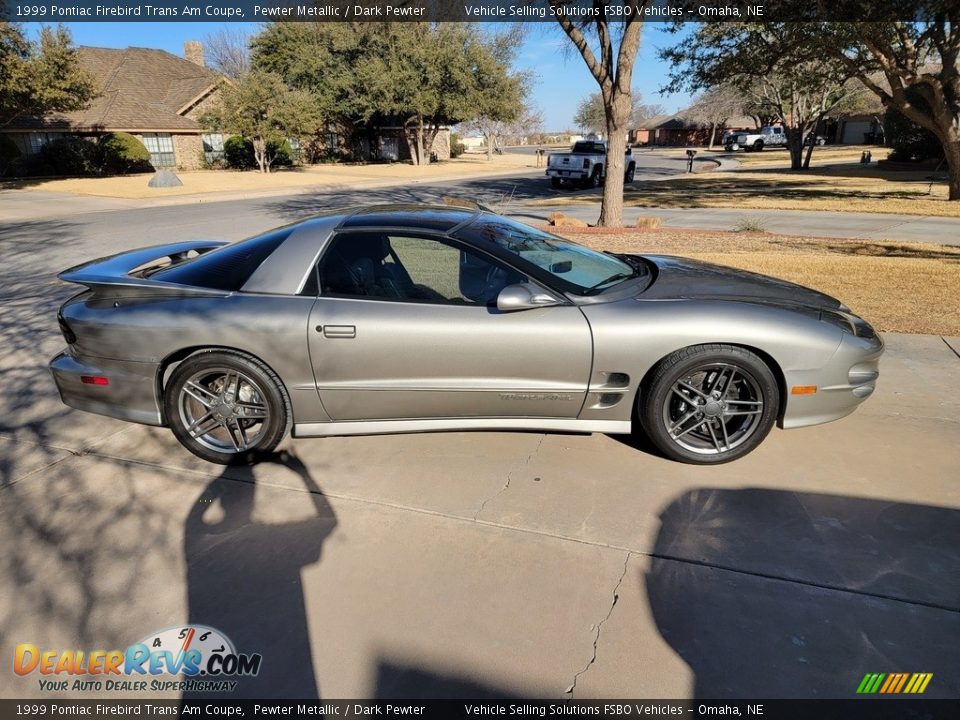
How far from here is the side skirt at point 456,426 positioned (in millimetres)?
3516

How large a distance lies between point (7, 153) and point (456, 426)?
125 ft

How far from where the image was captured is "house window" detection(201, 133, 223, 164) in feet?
131

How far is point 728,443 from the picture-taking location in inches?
138

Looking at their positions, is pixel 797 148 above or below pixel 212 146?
below

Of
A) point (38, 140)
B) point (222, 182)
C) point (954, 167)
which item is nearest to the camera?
point (954, 167)

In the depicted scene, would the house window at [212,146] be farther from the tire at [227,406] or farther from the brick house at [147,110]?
the tire at [227,406]

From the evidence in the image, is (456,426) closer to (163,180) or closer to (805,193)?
(805,193)

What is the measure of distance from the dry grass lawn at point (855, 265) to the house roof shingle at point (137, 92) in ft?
110

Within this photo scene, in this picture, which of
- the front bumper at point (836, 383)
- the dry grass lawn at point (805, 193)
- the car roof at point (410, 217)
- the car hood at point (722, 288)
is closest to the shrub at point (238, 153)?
the dry grass lawn at point (805, 193)

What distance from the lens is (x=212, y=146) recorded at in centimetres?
4047

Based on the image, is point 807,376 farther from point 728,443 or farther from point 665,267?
point 665,267

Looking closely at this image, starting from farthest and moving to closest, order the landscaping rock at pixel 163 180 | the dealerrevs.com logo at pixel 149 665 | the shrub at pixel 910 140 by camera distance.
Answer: the shrub at pixel 910 140 → the landscaping rock at pixel 163 180 → the dealerrevs.com logo at pixel 149 665

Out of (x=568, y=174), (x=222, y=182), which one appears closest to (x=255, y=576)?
(x=568, y=174)

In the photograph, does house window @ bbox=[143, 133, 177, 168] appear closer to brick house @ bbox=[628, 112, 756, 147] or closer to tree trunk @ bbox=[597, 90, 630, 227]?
tree trunk @ bbox=[597, 90, 630, 227]
